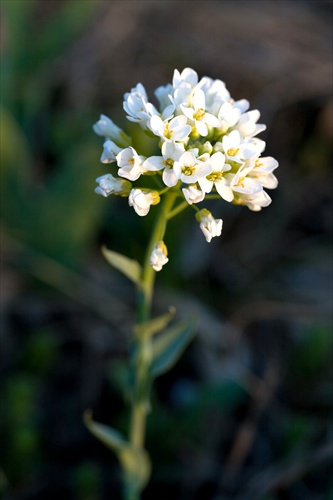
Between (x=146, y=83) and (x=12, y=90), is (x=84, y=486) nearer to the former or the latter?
(x=12, y=90)

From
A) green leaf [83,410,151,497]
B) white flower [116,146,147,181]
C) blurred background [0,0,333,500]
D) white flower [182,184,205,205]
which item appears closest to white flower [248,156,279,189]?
white flower [182,184,205,205]

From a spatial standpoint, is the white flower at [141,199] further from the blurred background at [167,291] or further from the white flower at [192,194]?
the blurred background at [167,291]

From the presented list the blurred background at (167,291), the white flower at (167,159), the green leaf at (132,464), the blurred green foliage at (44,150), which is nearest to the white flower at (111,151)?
the white flower at (167,159)

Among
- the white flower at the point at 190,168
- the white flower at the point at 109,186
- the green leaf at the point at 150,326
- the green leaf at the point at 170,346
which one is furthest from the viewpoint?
the green leaf at the point at 170,346

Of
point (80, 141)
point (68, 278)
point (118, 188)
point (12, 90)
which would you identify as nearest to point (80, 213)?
point (68, 278)

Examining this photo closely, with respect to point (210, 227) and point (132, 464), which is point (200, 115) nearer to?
point (210, 227)
